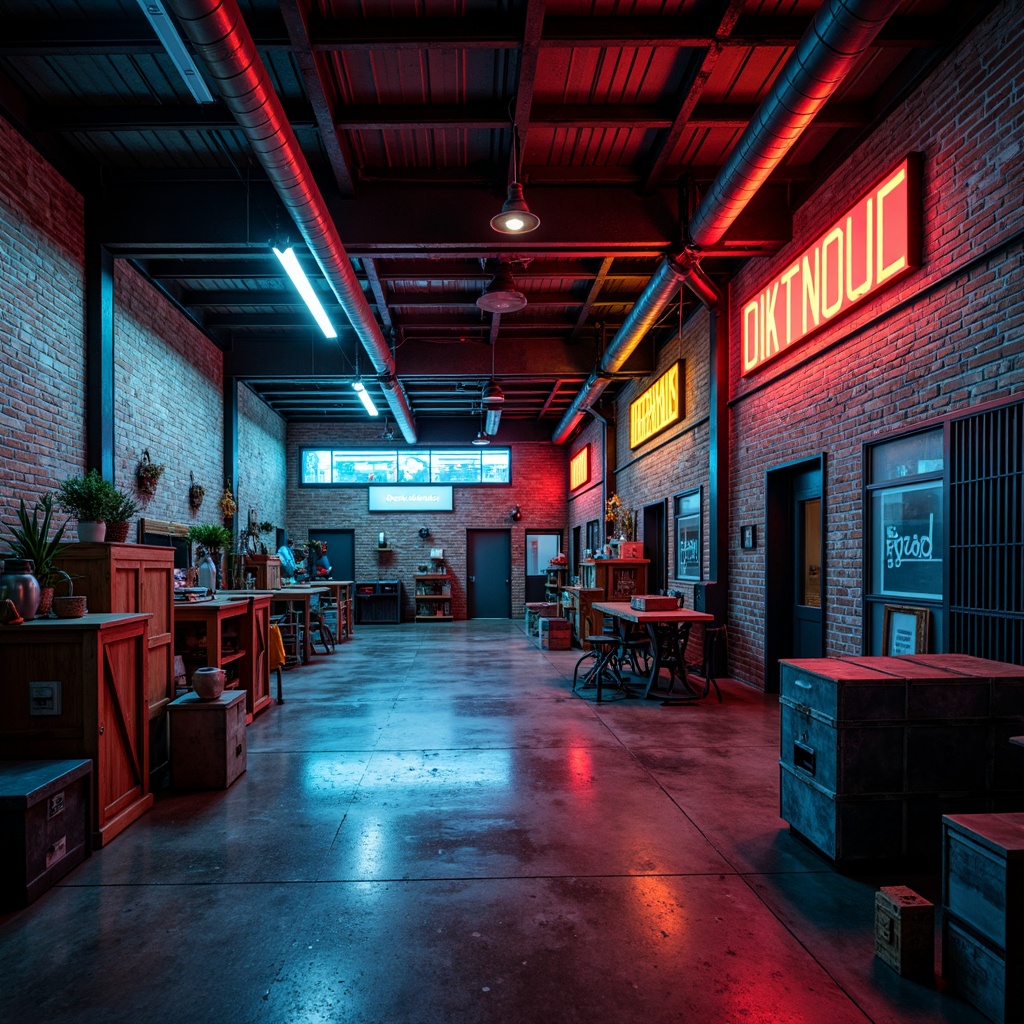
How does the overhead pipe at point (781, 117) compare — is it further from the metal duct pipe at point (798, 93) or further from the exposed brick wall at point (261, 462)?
the exposed brick wall at point (261, 462)

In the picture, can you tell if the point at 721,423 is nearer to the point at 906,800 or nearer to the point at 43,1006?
the point at 906,800

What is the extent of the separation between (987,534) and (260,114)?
4.81 metres

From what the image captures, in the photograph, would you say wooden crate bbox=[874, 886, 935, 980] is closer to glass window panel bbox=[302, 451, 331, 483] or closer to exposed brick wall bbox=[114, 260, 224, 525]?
exposed brick wall bbox=[114, 260, 224, 525]

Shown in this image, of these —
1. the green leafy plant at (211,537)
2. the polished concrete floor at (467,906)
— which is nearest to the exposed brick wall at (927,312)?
the polished concrete floor at (467,906)

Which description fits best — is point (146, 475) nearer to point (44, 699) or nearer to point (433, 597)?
point (44, 699)

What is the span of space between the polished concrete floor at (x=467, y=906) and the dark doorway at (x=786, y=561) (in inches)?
73.5

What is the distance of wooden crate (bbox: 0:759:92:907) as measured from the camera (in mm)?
2857

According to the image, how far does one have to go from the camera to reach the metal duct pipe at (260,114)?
3297mm

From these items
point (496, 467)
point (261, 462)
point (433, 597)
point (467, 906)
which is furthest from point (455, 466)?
point (467, 906)

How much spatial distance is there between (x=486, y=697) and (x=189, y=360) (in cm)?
635

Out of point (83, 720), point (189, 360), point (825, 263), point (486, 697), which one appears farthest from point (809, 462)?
point (189, 360)

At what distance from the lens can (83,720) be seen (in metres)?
3.44

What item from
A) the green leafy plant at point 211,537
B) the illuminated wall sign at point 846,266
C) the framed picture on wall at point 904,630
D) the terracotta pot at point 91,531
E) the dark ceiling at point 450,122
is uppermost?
the dark ceiling at point 450,122

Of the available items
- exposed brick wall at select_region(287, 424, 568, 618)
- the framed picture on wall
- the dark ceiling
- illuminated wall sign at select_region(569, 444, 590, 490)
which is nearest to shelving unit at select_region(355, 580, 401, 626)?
exposed brick wall at select_region(287, 424, 568, 618)
